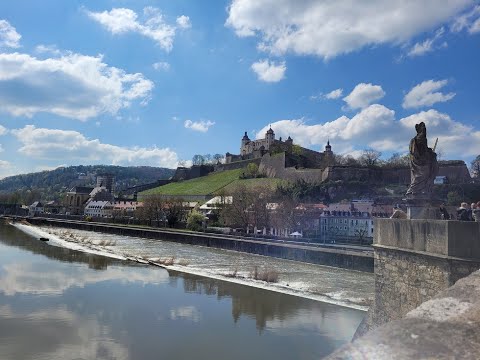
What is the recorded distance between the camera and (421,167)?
10172mm

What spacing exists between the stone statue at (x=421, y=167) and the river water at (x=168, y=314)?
5588 mm

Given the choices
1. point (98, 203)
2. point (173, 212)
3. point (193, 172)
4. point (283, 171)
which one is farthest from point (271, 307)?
point (193, 172)

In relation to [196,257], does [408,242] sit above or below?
above

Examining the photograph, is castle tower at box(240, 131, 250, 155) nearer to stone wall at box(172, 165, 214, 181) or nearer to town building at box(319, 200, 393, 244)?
stone wall at box(172, 165, 214, 181)

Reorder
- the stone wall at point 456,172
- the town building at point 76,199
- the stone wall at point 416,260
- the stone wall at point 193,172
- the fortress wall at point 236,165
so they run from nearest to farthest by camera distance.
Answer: the stone wall at point 416,260 < the stone wall at point 456,172 < the fortress wall at point 236,165 < the stone wall at point 193,172 < the town building at point 76,199

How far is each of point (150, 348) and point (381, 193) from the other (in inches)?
2853

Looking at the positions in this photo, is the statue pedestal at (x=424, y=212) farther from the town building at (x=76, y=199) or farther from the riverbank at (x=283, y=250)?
the town building at (x=76, y=199)

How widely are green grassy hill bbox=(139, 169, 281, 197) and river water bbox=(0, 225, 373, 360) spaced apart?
70.6 metres

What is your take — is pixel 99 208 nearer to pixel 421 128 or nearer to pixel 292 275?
pixel 292 275

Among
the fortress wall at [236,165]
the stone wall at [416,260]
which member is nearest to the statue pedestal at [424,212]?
the stone wall at [416,260]

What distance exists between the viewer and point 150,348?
42.1ft

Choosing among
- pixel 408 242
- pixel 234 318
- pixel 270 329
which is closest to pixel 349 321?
pixel 270 329

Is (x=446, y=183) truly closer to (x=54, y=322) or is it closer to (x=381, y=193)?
(x=381, y=193)

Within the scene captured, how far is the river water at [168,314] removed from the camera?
42.2ft
